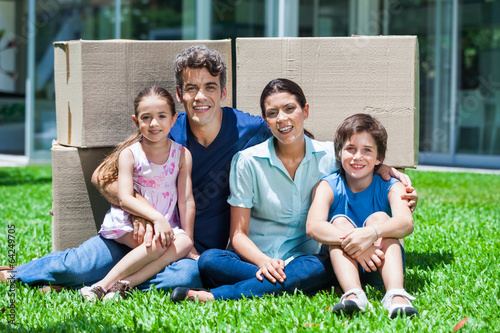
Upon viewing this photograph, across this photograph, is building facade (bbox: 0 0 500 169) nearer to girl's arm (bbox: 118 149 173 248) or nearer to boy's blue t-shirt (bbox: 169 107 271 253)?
boy's blue t-shirt (bbox: 169 107 271 253)

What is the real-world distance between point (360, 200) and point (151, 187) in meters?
1.04

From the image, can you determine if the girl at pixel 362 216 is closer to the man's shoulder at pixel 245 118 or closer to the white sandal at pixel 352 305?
the white sandal at pixel 352 305

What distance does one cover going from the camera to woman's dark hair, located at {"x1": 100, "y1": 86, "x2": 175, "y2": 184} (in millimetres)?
3102

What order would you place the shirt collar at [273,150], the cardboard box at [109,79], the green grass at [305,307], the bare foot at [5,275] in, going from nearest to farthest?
the green grass at [305,307] → the shirt collar at [273,150] → the bare foot at [5,275] → the cardboard box at [109,79]

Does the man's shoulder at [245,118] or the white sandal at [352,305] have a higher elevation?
the man's shoulder at [245,118]

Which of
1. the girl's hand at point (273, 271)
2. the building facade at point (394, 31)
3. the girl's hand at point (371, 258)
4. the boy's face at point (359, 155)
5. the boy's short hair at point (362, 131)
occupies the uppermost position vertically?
the building facade at point (394, 31)

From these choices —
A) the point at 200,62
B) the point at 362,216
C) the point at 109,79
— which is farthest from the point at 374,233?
the point at 109,79

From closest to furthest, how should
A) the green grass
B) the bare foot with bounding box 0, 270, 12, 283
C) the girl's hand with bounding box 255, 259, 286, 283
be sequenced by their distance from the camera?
the green grass
the girl's hand with bounding box 255, 259, 286, 283
the bare foot with bounding box 0, 270, 12, 283

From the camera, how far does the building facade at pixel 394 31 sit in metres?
10.5

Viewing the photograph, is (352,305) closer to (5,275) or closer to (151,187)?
(151,187)

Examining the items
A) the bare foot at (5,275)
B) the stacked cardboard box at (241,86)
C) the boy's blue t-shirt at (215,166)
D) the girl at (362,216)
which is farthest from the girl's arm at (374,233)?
the bare foot at (5,275)

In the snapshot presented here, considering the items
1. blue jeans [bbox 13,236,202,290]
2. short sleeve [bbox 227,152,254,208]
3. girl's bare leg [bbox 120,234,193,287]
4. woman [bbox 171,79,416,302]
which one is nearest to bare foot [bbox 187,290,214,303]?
woman [bbox 171,79,416,302]

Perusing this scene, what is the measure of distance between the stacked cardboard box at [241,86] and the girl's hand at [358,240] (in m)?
0.71

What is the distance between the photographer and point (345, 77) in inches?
135
